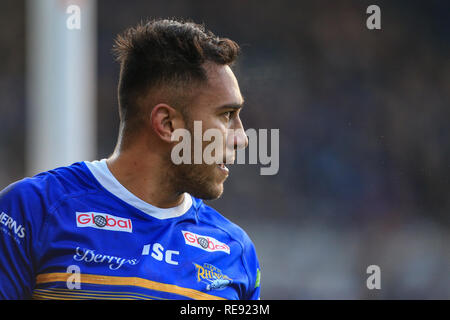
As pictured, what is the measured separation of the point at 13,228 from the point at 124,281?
35 cm

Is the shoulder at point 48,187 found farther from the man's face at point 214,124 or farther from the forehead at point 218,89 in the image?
the forehead at point 218,89

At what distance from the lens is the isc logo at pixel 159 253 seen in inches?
75.5

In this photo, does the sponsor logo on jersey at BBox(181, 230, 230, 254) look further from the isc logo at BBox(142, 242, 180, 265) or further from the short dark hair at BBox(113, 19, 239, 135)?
the short dark hair at BBox(113, 19, 239, 135)

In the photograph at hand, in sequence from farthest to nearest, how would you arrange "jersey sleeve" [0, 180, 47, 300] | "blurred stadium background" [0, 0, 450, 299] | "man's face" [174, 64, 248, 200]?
"blurred stadium background" [0, 0, 450, 299] → "man's face" [174, 64, 248, 200] → "jersey sleeve" [0, 180, 47, 300]

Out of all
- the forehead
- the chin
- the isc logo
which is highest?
the forehead

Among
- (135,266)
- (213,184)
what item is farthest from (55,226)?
(213,184)

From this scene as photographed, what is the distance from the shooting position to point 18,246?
1.77 m

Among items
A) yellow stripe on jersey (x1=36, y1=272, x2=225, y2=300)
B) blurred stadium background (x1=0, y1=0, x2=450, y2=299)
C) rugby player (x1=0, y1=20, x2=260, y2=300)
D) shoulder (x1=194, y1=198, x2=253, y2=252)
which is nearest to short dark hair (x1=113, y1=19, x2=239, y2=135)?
rugby player (x1=0, y1=20, x2=260, y2=300)

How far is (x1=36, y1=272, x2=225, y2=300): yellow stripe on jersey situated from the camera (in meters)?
1.79

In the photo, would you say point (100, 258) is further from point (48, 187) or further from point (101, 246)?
point (48, 187)

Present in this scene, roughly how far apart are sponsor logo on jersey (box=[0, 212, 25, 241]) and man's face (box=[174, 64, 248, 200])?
503mm

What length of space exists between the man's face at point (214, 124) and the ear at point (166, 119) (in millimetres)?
35

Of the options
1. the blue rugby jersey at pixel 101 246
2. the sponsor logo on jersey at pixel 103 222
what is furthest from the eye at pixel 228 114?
the sponsor logo on jersey at pixel 103 222
